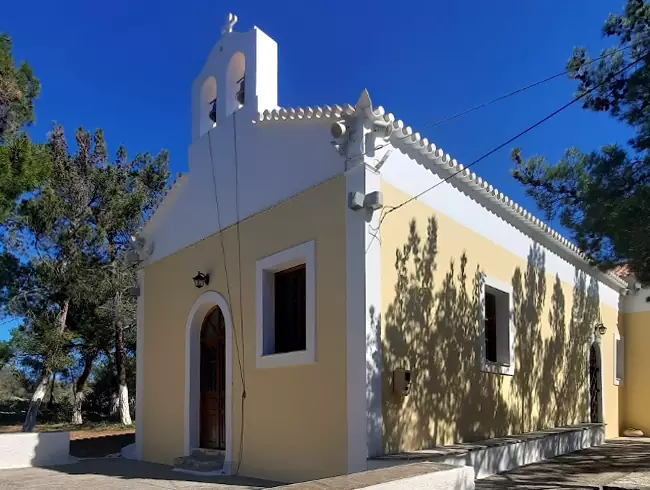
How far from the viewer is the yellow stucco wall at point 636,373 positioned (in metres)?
15.2

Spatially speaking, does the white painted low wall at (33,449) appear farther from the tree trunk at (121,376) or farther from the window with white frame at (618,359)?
the window with white frame at (618,359)

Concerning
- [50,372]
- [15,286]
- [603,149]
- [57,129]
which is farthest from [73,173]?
[603,149]

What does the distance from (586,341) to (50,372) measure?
15.2 meters

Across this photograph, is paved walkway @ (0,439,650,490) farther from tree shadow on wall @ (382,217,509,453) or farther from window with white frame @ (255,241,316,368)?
window with white frame @ (255,241,316,368)

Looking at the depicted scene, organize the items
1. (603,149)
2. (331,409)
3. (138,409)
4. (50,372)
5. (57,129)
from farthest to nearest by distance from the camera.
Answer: (57,129)
(50,372)
(138,409)
(603,149)
(331,409)

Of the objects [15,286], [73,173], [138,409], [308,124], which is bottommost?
[138,409]

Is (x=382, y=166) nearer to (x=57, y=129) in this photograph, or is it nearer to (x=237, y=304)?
(x=237, y=304)

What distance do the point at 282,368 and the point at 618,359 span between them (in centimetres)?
1041

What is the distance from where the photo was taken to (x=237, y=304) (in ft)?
30.8

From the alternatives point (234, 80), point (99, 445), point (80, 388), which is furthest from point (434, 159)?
point (80, 388)

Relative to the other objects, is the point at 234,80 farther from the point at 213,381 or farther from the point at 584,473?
the point at 584,473

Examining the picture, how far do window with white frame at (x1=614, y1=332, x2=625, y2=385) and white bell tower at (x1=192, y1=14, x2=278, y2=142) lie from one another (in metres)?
10.3

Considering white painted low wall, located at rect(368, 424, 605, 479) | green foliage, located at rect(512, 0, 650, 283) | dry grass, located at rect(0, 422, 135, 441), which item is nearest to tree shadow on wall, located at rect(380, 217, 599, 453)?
white painted low wall, located at rect(368, 424, 605, 479)

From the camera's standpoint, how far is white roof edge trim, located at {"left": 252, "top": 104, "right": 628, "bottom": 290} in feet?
25.8
